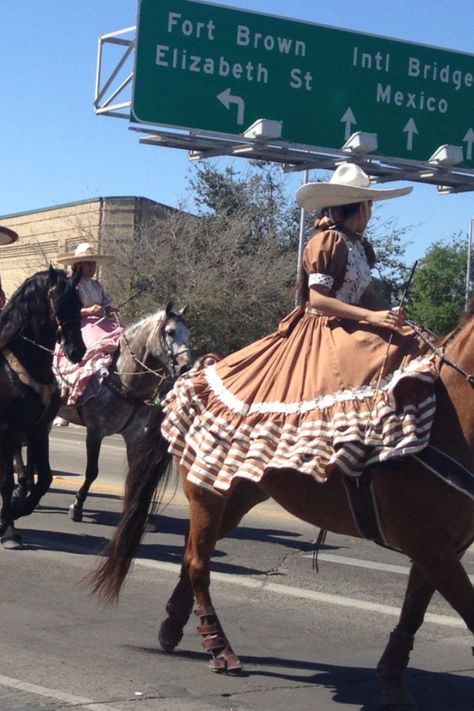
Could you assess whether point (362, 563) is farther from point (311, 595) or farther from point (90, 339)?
point (90, 339)

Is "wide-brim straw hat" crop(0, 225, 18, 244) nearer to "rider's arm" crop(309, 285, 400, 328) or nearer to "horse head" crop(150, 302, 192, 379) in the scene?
"horse head" crop(150, 302, 192, 379)

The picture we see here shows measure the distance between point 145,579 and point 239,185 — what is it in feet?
87.8

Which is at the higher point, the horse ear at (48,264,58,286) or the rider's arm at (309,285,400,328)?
the rider's arm at (309,285,400,328)

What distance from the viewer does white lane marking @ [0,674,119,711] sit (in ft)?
16.8

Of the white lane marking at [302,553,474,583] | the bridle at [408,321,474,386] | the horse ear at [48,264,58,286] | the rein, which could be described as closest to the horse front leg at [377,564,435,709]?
the bridle at [408,321,474,386]

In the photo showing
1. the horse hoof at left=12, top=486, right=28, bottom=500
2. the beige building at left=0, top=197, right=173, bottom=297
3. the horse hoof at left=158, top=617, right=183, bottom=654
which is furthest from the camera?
the beige building at left=0, top=197, right=173, bottom=297

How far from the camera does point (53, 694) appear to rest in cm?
529

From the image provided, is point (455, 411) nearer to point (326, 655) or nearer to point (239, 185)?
point (326, 655)

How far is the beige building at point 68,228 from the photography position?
34.4 meters

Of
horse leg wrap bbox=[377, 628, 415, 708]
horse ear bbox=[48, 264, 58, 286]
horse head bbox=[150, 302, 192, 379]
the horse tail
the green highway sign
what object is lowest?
horse leg wrap bbox=[377, 628, 415, 708]

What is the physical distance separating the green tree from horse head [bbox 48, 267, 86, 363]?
2614 centimetres

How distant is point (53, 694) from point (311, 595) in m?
3.17

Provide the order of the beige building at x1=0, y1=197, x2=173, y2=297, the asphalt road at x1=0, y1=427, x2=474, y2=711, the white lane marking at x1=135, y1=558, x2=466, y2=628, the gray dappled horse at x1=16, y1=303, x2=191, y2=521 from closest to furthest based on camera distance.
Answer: the asphalt road at x1=0, y1=427, x2=474, y2=711
the white lane marking at x1=135, y1=558, x2=466, y2=628
the gray dappled horse at x1=16, y1=303, x2=191, y2=521
the beige building at x1=0, y1=197, x2=173, y2=297

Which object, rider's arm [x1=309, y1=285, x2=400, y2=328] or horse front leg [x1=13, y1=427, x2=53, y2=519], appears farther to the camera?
horse front leg [x1=13, y1=427, x2=53, y2=519]
